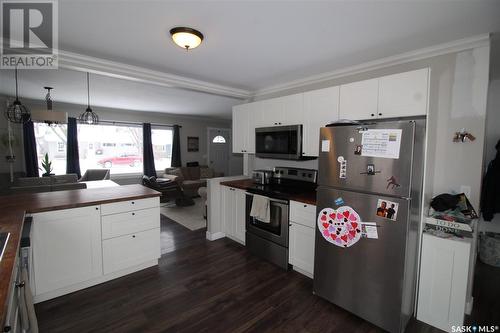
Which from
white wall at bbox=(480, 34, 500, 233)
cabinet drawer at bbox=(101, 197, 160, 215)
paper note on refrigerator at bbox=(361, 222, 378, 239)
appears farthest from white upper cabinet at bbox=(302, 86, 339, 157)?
white wall at bbox=(480, 34, 500, 233)

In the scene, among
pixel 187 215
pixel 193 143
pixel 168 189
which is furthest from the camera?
pixel 193 143

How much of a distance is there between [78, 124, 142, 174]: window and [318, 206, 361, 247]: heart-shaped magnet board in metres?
6.17

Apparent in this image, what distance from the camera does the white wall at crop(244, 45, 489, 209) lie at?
6.85 ft

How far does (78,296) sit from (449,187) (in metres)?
3.82

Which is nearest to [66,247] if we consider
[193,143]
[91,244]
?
[91,244]

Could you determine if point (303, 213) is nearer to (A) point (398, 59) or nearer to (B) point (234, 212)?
(B) point (234, 212)

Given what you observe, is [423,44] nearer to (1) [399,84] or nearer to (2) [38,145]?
(1) [399,84]

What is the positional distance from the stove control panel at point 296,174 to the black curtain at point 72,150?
5.26m

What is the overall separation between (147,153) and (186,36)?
5511mm

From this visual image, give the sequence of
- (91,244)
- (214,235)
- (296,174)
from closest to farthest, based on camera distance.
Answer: (91,244) < (296,174) < (214,235)

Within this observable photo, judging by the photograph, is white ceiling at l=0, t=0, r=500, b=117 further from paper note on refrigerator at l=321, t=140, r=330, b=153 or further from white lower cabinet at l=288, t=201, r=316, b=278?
white lower cabinet at l=288, t=201, r=316, b=278

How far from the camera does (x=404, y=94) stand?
6.99ft

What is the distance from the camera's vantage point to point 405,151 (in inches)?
67.6

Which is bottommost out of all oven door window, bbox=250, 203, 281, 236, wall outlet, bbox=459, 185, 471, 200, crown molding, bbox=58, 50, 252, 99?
oven door window, bbox=250, 203, 281, 236
